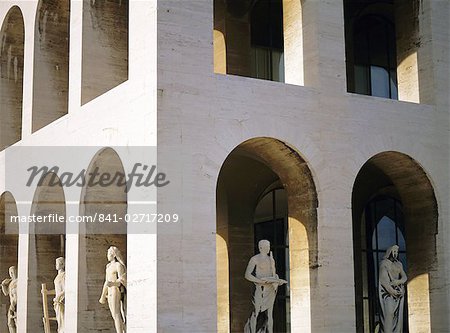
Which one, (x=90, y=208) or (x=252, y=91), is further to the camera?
(x=90, y=208)

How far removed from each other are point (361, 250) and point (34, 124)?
8.38m

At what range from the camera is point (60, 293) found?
19453mm

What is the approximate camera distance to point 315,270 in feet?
55.8

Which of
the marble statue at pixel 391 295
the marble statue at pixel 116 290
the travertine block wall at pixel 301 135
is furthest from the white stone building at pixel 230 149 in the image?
the marble statue at pixel 116 290

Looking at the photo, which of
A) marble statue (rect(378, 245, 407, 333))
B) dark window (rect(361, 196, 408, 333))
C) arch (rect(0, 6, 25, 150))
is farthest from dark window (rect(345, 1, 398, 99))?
arch (rect(0, 6, 25, 150))

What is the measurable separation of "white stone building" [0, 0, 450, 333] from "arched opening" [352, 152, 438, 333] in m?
0.04

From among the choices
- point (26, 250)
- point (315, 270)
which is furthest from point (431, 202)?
point (26, 250)

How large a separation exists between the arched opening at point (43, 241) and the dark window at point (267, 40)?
5.77 meters

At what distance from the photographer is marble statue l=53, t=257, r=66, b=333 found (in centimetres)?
1934

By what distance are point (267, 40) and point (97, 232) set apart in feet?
24.2

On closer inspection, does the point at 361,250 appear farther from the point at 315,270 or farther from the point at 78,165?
the point at 78,165

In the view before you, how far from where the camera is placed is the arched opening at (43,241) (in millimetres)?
20656

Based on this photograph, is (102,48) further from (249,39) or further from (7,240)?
(7,240)

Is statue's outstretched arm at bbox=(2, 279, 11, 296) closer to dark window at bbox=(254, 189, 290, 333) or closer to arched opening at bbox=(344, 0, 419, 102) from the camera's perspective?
dark window at bbox=(254, 189, 290, 333)
